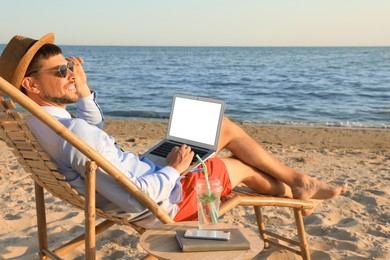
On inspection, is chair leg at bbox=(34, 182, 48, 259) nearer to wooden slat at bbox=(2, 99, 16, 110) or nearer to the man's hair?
the man's hair

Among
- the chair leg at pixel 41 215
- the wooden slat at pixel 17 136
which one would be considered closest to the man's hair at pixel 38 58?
the wooden slat at pixel 17 136

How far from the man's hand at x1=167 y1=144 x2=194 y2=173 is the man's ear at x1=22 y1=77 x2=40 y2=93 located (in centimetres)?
68

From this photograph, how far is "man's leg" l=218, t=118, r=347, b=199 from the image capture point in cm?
288

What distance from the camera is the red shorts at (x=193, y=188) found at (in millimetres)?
2455

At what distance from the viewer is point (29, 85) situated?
2318mm

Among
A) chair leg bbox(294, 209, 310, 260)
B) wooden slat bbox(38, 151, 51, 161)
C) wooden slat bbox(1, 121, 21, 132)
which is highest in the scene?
wooden slat bbox(1, 121, 21, 132)

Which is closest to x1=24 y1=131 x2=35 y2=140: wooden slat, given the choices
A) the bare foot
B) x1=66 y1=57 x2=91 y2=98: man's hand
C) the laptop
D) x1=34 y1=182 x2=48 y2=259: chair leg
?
x1=66 y1=57 x2=91 y2=98: man's hand

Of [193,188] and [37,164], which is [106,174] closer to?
[37,164]

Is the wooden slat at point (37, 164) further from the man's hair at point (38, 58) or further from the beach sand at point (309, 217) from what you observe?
the beach sand at point (309, 217)

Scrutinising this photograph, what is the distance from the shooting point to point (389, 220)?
390 centimetres

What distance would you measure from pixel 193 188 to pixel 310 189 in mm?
814

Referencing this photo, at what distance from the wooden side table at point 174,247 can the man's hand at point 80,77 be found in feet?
3.21

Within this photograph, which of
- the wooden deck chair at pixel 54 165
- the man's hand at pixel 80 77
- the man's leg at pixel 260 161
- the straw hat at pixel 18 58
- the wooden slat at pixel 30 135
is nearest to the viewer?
the wooden deck chair at pixel 54 165

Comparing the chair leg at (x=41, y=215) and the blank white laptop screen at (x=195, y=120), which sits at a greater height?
the blank white laptop screen at (x=195, y=120)
